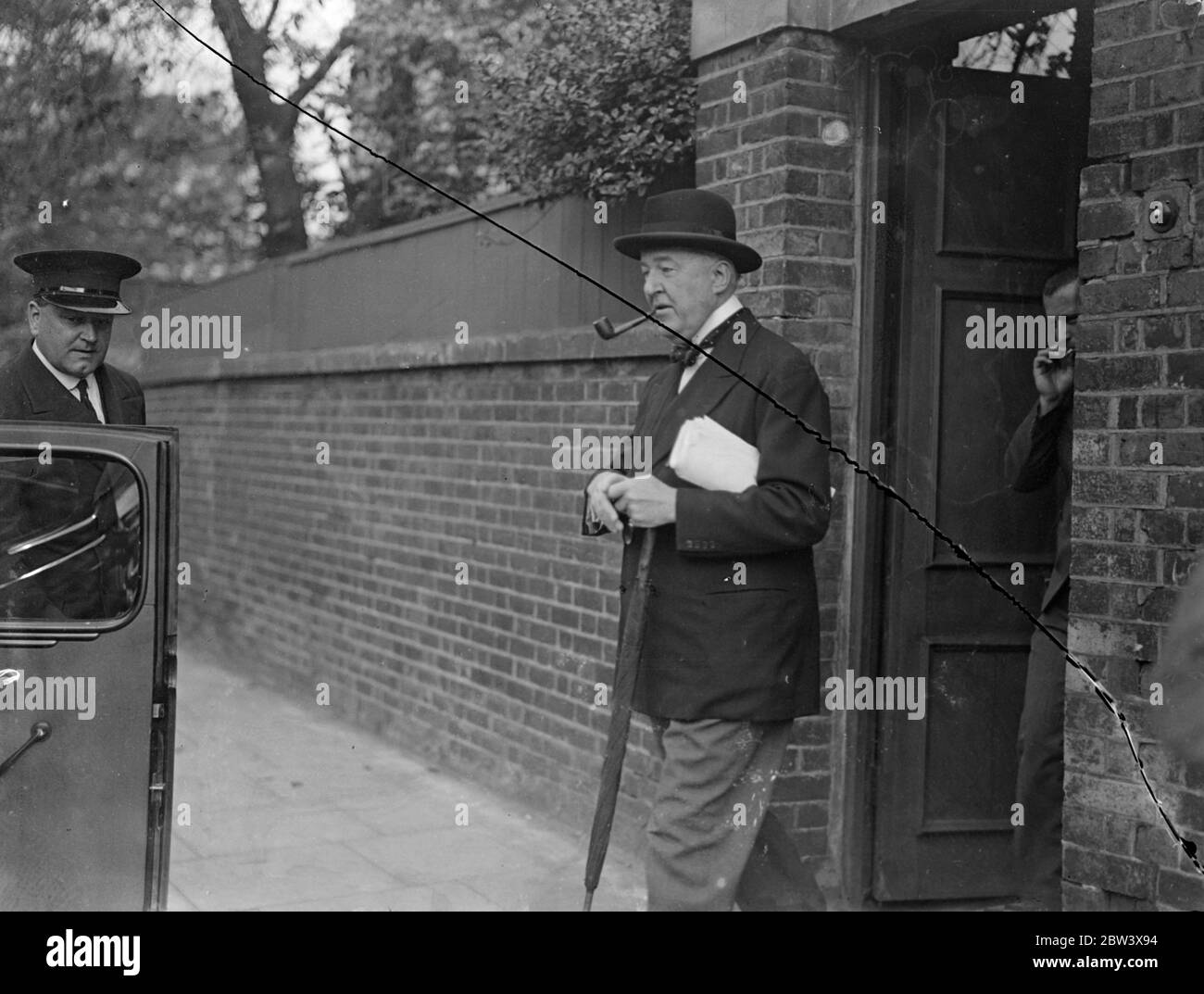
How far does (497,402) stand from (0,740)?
103 inches

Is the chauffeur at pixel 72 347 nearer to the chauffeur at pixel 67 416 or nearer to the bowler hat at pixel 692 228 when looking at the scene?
the chauffeur at pixel 67 416

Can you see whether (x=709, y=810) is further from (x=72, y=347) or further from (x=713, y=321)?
(x=72, y=347)

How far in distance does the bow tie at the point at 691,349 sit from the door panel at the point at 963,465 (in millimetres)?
913

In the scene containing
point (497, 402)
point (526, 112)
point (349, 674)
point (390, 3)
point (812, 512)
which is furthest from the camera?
point (349, 674)

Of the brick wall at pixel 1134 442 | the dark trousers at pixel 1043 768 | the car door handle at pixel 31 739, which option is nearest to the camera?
the car door handle at pixel 31 739

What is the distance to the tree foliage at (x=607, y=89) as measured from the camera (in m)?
4.78

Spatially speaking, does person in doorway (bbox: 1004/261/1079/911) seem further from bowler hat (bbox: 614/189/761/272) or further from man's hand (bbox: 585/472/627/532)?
man's hand (bbox: 585/472/627/532)

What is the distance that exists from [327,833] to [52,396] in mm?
2076

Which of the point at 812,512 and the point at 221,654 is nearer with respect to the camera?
the point at 812,512

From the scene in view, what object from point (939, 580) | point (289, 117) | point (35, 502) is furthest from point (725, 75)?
point (35, 502)

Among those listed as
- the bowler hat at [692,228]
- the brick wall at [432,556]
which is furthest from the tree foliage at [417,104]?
the bowler hat at [692,228]

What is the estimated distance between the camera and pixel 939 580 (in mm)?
4656

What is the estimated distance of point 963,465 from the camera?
4.61 meters
